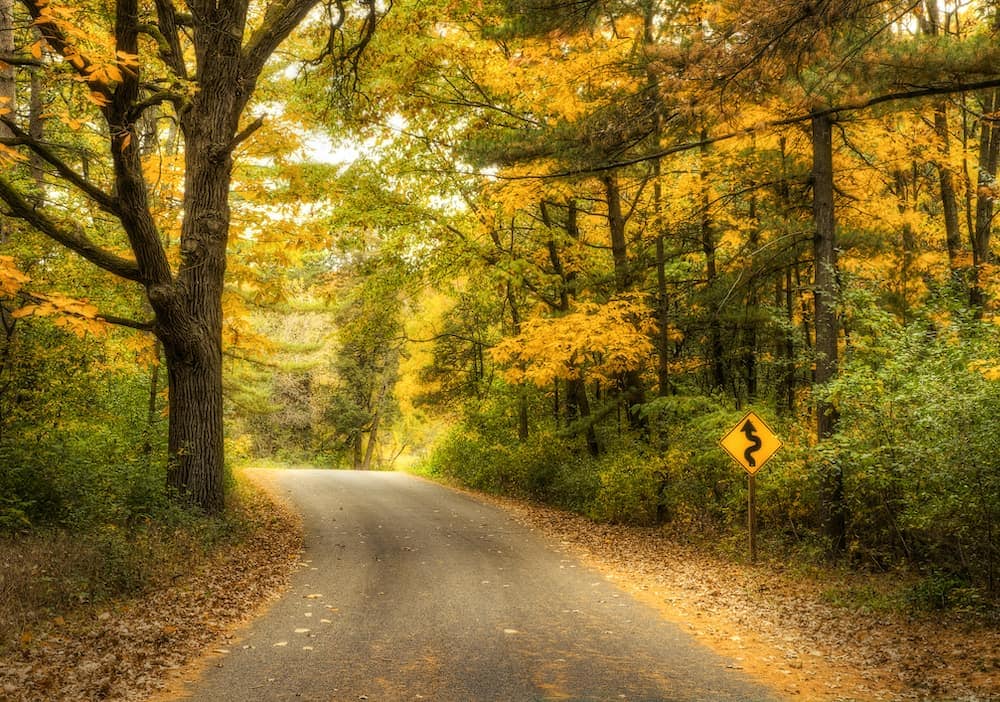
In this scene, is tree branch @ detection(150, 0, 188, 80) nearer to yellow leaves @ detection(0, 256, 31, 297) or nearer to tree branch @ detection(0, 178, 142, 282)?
tree branch @ detection(0, 178, 142, 282)

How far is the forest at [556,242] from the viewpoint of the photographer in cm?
872

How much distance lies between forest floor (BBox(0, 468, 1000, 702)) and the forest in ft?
2.54

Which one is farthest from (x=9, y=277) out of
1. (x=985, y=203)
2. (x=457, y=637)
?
(x=985, y=203)

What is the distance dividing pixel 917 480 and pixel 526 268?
11330 millimetres

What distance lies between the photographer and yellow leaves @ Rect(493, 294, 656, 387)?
15.1 metres

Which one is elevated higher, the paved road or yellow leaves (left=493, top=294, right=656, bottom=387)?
yellow leaves (left=493, top=294, right=656, bottom=387)

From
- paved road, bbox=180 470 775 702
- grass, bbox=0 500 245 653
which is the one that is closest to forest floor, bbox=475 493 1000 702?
paved road, bbox=180 470 775 702

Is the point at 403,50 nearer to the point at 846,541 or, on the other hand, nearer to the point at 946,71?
the point at 946,71

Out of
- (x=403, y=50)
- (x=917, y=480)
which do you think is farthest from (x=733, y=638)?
(x=403, y=50)

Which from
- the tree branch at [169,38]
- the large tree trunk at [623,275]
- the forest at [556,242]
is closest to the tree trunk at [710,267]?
the forest at [556,242]

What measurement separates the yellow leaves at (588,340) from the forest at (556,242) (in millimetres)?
77

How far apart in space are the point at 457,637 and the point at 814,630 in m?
3.94

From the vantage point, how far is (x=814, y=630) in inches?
318

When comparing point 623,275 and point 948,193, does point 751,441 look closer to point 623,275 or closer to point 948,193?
point 623,275
